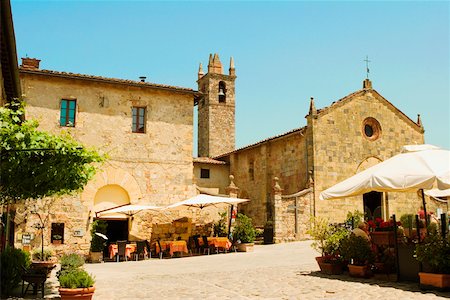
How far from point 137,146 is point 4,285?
11.4m

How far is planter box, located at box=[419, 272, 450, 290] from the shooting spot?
8.38 m

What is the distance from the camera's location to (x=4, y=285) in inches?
351

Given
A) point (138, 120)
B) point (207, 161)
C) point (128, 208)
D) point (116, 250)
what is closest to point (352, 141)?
point (207, 161)

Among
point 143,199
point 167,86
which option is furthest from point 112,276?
point 167,86

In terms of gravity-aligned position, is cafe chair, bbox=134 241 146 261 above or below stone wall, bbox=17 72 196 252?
below

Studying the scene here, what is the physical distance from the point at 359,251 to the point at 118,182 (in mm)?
11605

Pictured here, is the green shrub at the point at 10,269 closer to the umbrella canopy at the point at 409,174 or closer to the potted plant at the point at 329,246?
the potted plant at the point at 329,246

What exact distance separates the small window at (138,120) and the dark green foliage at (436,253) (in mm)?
13812

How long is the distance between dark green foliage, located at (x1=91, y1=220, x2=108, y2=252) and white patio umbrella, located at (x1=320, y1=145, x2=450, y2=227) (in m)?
10.5

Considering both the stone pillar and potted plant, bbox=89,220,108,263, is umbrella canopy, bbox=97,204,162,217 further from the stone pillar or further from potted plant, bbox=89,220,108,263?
the stone pillar

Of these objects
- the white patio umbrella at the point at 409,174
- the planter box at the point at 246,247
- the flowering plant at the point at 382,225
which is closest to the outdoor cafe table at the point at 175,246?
the planter box at the point at 246,247

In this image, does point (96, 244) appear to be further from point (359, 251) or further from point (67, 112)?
point (359, 251)

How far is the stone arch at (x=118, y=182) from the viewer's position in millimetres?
18938

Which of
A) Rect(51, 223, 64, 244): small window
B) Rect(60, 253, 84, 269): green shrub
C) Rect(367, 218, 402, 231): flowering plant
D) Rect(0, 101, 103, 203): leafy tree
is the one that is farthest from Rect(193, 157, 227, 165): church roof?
Rect(0, 101, 103, 203): leafy tree
